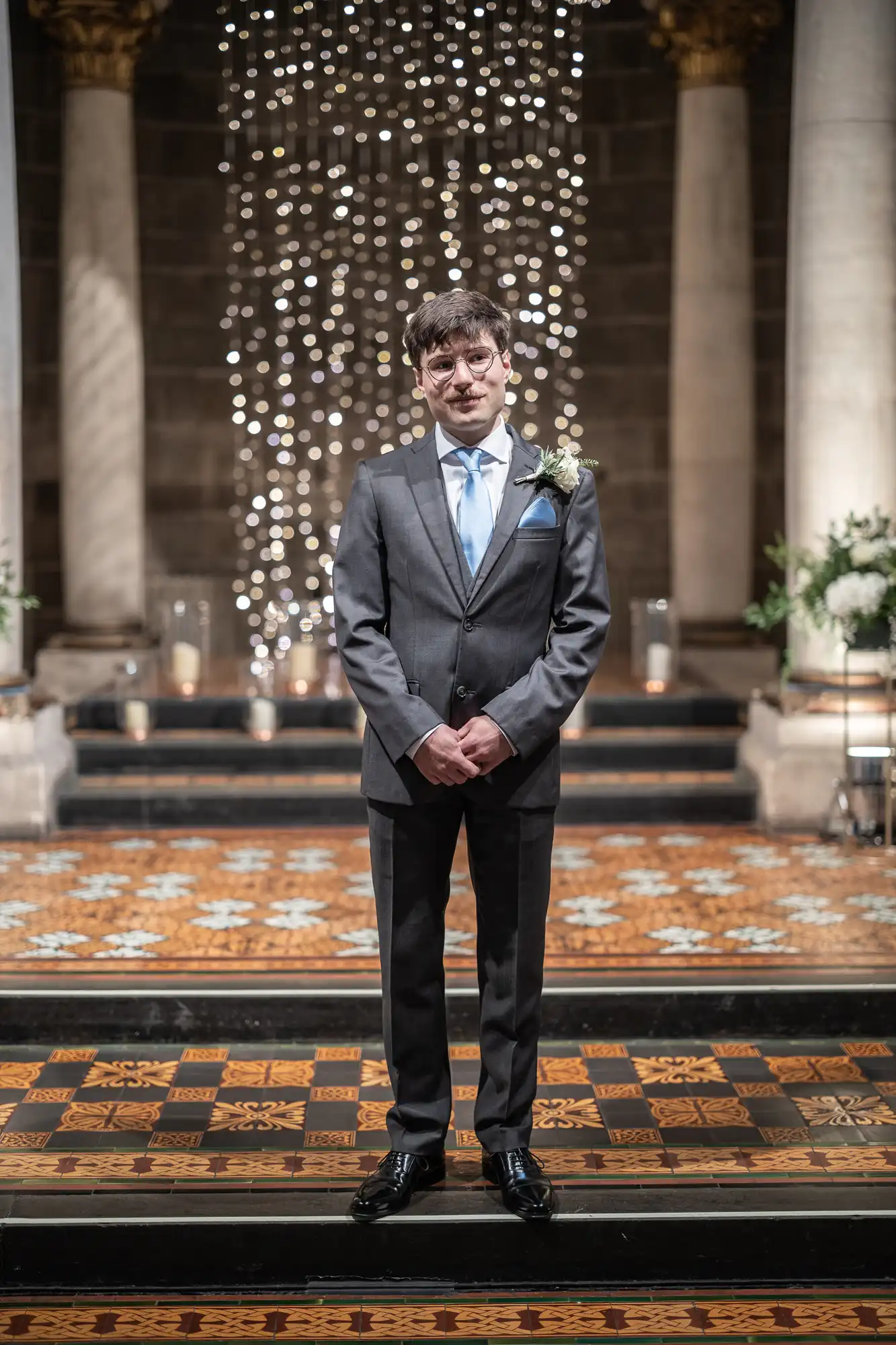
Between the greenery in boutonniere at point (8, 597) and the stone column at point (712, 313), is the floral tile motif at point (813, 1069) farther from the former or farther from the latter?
the stone column at point (712, 313)

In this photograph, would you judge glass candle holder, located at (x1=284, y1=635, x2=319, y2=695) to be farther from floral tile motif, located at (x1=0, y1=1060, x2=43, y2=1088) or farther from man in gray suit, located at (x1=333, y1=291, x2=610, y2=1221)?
man in gray suit, located at (x1=333, y1=291, x2=610, y2=1221)

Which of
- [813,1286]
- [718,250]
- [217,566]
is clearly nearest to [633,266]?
[718,250]

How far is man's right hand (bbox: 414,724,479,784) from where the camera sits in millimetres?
3338

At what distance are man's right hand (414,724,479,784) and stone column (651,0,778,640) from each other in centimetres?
709

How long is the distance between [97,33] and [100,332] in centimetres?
172

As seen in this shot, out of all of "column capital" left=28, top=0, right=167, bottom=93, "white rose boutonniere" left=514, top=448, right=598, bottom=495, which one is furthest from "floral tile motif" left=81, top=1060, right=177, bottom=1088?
"column capital" left=28, top=0, right=167, bottom=93

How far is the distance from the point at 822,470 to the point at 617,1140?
4272mm

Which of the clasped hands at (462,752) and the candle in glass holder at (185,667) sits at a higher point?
the clasped hands at (462,752)

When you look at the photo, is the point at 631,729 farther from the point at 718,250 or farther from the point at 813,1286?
the point at 813,1286

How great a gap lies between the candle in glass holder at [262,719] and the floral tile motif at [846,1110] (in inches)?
173

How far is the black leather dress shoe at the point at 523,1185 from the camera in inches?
138

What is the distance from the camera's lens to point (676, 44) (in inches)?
390

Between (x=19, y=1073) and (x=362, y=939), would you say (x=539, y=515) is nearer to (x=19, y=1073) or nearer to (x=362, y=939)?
(x=19, y=1073)

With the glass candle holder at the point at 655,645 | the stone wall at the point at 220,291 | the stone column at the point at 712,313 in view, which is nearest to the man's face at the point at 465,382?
the glass candle holder at the point at 655,645
